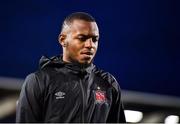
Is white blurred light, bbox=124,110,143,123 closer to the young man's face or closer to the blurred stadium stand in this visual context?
the blurred stadium stand

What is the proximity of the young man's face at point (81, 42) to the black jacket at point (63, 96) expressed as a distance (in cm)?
3

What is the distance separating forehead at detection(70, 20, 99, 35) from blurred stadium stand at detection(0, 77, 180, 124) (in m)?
2.39

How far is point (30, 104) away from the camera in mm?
1428

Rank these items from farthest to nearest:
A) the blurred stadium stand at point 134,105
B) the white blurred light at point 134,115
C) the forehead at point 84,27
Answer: the white blurred light at point 134,115
the blurred stadium stand at point 134,105
the forehead at point 84,27

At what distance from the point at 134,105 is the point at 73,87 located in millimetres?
3415

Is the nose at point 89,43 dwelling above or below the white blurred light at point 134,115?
above

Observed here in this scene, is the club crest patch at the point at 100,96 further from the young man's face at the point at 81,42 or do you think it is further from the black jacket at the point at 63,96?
the young man's face at the point at 81,42

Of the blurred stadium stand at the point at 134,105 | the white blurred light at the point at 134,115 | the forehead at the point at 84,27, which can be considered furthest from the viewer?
the white blurred light at the point at 134,115

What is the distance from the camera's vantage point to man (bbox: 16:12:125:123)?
55.5 inches

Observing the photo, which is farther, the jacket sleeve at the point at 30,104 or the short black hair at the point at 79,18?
the short black hair at the point at 79,18

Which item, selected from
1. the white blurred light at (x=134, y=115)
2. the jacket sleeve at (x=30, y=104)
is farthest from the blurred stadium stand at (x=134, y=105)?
the jacket sleeve at (x=30, y=104)

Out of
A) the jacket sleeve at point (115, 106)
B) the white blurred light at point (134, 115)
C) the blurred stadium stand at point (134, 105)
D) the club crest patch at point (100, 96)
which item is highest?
the club crest patch at point (100, 96)

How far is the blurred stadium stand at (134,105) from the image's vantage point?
4148 millimetres

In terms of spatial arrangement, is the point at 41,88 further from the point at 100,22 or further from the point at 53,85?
the point at 100,22
